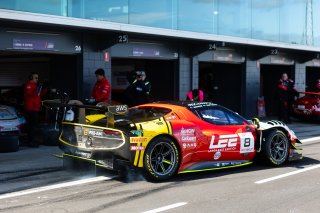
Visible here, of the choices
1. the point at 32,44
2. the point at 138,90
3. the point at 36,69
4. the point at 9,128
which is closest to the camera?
the point at 9,128

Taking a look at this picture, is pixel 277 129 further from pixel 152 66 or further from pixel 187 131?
pixel 152 66

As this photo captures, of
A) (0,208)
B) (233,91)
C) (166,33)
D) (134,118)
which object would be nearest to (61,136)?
(134,118)

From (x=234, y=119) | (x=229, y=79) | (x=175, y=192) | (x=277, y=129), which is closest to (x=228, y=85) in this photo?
(x=229, y=79)

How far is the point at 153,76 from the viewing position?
16.8 meters

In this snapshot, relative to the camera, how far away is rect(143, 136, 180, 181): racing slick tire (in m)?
6.94

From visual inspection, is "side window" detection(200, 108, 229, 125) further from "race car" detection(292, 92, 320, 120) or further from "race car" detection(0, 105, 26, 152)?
"race car" detection(292, 92, 320, 120)

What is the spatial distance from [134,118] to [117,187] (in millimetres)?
1246

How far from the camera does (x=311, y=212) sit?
554 cm

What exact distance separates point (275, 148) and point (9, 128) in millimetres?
6023

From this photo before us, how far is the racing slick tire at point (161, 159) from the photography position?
6.94 metres

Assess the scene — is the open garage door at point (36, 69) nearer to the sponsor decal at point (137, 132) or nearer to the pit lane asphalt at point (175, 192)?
the pit lane asphalt at point (175, 192)

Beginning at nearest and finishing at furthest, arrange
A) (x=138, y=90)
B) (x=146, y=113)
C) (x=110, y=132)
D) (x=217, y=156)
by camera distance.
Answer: (x=110, y=132) → (x=217, y=156) → (x=146, y=113) → (x=138, y=90)

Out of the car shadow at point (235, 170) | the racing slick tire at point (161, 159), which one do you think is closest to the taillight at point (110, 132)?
the racing slick tire at point (161, 159)

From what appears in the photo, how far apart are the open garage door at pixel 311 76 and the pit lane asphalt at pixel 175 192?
55.1 ft
